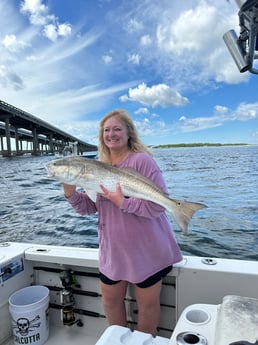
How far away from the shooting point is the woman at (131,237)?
2.12m

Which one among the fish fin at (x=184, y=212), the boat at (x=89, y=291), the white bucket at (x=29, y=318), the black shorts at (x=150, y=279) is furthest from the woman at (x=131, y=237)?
the white bucket at (x=29, y=318)

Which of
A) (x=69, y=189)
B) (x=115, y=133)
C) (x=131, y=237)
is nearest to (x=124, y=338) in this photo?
(x=131, y=237)

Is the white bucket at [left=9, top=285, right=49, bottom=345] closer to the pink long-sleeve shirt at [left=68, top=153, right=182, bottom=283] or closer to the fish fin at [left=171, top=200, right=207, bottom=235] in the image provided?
the pink long-sleeve shirt at [left=68, top=153, right=182, bottom=283]

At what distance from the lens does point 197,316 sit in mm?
1742

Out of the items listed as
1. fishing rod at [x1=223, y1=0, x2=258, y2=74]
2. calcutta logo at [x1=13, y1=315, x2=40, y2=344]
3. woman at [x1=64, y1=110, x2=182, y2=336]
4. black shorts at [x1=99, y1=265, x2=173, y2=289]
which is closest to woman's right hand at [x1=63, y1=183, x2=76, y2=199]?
woman at [x1=64, y1=110, x2=182, y2=336]

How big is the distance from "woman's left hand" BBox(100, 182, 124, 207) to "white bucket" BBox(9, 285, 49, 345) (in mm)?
1340

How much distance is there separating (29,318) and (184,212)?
67.3 inches

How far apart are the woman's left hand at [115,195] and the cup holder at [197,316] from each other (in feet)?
2.57

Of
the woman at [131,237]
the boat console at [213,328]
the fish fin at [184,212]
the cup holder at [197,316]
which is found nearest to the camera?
the boat console at [213,328]

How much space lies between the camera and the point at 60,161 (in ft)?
6.86

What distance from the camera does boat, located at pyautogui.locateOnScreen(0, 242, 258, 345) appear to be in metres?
2.19

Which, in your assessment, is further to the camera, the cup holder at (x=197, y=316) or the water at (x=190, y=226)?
the water at (x=190, y=226)

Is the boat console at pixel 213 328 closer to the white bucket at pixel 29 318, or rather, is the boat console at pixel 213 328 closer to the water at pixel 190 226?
the white bucket at pixel 29 318

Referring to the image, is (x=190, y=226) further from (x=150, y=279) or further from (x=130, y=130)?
(x=130, y=130)
